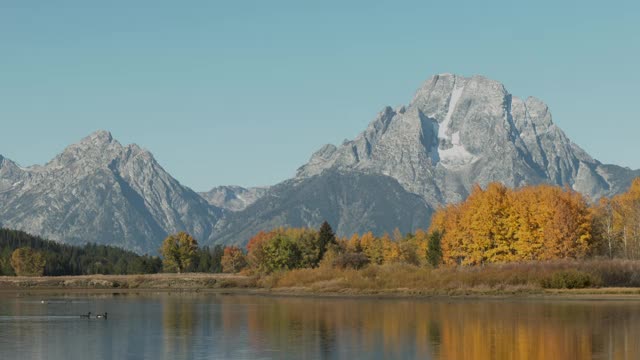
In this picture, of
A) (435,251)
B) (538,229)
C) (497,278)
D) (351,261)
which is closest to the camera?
(497,278)

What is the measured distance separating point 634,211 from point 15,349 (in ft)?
428

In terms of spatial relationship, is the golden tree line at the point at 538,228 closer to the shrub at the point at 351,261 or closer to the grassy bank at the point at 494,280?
the shrub at the point at 351,261

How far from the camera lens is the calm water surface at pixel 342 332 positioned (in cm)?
5800

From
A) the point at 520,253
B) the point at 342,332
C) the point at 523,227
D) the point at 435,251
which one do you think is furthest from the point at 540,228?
the point at 342,332

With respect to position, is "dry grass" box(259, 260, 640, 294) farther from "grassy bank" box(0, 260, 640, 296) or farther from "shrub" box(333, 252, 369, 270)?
"shrub" box(333, 252, 369, 270)

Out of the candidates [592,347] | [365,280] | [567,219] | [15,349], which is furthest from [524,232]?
[15,349]

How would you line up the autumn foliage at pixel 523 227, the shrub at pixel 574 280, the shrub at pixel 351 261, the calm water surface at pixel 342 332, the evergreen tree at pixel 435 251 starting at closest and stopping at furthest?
the calm water surface at pixel 342 332 < the shrub at pixel 574 280 < the autumn foliage at pixel 523 227 < the shrub at pixel 351 261 < the evergreen tree at pixel 435 251

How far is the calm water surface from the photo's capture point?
5800 cm

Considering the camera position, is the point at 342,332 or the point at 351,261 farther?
the point at 351,261

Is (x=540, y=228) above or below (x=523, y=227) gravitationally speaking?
below

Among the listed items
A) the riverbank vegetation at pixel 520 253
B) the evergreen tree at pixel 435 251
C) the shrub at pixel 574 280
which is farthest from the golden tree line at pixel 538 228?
the shrub at pixel 574 280

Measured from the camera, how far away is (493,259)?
156m

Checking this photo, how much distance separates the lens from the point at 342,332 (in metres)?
72.6

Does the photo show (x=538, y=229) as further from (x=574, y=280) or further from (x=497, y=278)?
(x=574, y=280)
